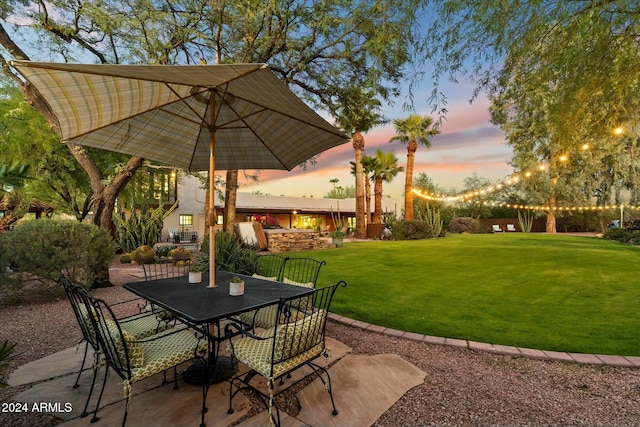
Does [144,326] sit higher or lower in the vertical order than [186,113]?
lower

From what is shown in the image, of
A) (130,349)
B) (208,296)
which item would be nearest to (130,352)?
(130,349)

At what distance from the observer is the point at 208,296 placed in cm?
283

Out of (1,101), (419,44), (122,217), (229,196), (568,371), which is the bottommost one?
(568,371)

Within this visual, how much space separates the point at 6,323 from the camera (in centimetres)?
459

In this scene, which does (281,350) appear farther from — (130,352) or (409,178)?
(409,178)

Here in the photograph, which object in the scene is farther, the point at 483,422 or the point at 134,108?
the point at 134,108

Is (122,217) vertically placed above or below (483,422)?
above

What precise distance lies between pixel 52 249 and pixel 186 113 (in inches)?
154

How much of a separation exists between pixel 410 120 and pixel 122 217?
19.2 meters

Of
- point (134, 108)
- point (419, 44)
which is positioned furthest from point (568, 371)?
point (134, 108)

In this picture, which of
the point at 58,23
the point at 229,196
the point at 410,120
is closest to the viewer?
the point at 58,23

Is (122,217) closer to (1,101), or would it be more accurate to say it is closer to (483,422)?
(1,101)

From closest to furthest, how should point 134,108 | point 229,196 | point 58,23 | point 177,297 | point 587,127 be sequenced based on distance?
point 177,297 < point 134,108 < point 587,127 < point 58,23 < point 229,196

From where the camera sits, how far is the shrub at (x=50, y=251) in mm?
5254
